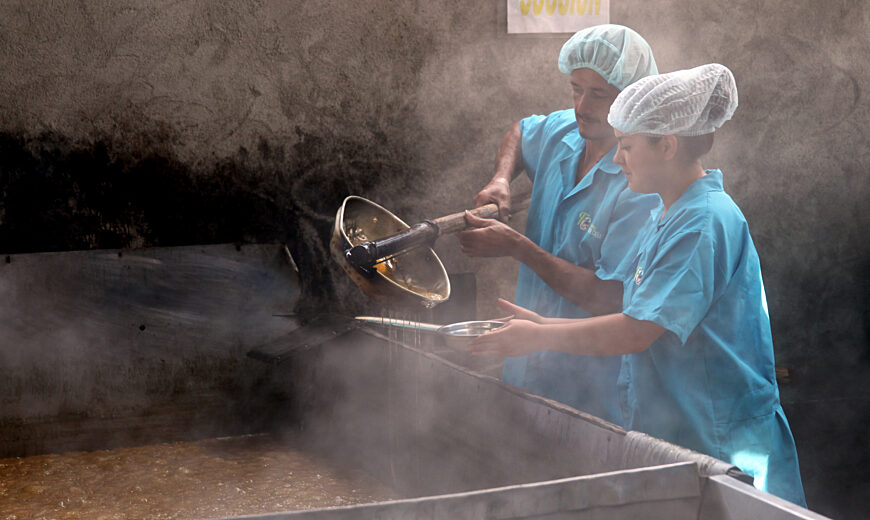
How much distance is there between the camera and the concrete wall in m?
2.63

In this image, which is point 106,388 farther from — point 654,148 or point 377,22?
point 654,148

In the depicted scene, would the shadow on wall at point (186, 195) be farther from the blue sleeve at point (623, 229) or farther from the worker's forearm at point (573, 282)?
the blue sleeve at point (623, 229)

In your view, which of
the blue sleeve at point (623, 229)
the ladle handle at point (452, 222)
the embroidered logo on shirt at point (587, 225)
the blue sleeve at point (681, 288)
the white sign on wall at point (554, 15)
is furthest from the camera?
the white sign on wall at point (554, 15)

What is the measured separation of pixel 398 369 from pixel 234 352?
81 centimetres

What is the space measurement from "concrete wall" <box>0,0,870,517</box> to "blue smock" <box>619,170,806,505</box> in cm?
163

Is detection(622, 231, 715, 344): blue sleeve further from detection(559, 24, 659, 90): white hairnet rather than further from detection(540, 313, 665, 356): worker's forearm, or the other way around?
detection(559, 24, 659, 90): white hairnet

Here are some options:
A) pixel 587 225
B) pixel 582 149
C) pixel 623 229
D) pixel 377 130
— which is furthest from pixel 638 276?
pixel 377 130

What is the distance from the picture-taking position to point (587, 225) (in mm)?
1931

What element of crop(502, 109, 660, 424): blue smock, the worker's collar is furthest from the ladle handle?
the worker's collar

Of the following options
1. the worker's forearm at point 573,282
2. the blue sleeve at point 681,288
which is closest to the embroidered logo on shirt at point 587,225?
the worker's forearm at point 573,282

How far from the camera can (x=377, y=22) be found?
2.84 m

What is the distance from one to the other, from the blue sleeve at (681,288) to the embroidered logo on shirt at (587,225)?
19.6 inches

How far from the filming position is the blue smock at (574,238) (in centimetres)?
180

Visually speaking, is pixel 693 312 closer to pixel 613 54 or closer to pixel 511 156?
pixel 613 54
